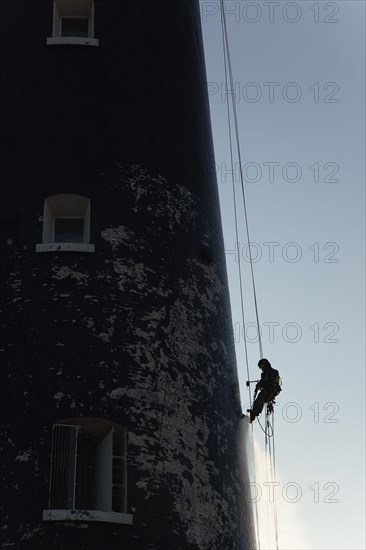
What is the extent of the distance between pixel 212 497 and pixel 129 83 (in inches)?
305

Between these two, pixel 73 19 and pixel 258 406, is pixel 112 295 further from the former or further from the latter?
pixel 73 19

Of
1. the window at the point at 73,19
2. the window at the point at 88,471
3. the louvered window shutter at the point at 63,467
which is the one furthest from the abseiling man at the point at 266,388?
the window at the point at 73,19

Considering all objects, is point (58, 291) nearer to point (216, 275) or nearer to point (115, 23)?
point (216, 275)

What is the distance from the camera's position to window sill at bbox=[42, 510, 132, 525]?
54.1ft

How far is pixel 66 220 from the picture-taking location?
20.1 meters

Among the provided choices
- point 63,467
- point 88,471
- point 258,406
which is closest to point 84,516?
point 63,467

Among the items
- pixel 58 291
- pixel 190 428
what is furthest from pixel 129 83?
pixel 190 428

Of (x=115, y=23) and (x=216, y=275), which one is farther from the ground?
(x=115, y=23)

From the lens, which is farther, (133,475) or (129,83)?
(129,83)

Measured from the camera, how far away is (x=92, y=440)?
1814cm

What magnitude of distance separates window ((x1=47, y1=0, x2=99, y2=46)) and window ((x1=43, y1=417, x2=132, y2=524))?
7.97 metres

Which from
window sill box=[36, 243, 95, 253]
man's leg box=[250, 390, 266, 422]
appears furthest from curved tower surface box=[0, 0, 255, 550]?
man's leg box=[250, 390, 266, 422]

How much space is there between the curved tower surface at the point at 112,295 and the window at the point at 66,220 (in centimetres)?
4

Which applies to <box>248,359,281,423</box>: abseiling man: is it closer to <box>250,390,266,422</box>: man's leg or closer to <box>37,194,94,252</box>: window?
<box>250,390,266,422</box>: man's leg
